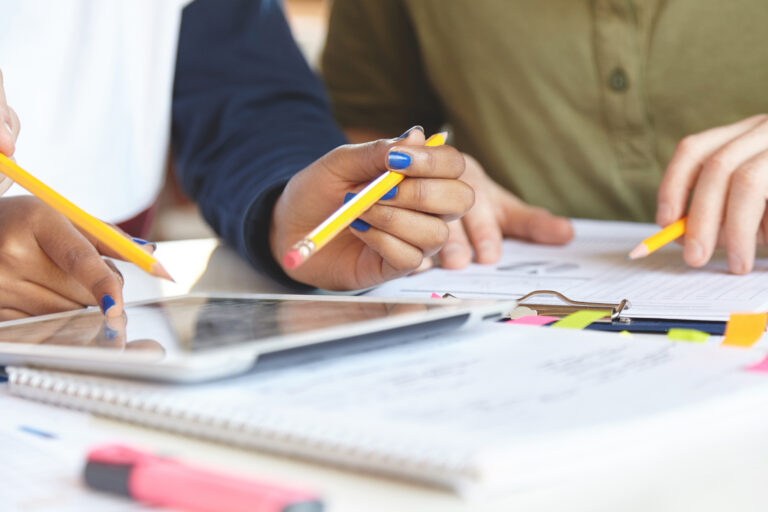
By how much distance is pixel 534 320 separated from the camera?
46 centimetres

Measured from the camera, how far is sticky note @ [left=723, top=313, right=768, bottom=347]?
42 centimetres

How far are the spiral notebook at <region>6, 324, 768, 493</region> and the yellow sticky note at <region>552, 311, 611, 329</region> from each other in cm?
7

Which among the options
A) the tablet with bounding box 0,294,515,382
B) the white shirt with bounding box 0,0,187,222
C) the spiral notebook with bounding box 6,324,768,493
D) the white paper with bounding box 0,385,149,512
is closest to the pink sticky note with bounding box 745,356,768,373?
the spiral notebook with bounding box 6,324,768,493

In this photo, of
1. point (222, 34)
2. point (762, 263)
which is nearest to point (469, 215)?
point (762, 263)

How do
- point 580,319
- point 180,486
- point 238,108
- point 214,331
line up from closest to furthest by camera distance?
point 180,486 < point 214,331 < point 580,319 < point 238,108

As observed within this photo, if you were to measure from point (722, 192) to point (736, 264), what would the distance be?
0.06 m

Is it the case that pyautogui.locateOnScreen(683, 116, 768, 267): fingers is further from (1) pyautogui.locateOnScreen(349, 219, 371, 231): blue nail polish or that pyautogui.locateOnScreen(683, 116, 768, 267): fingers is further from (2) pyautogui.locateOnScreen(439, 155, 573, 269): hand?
(1) pyautogui.locateOnScreen(349, 219, 371, 231): blue nail polish

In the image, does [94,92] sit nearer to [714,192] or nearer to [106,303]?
[106,303]

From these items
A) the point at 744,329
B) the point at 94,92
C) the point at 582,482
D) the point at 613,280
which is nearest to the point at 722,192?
the point at 613,280

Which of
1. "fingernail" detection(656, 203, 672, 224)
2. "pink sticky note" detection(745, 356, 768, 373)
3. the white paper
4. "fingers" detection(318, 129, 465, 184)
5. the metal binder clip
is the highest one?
"fingers" detection(318, 129, 465, 184)

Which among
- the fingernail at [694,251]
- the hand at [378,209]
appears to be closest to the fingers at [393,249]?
the hand at [378,209]

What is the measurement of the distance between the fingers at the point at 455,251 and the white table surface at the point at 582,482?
1.30 feet

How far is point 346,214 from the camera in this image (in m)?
0.45

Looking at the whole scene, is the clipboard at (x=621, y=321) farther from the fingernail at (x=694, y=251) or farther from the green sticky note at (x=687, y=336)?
the fingernail at (x=694, y=251)
